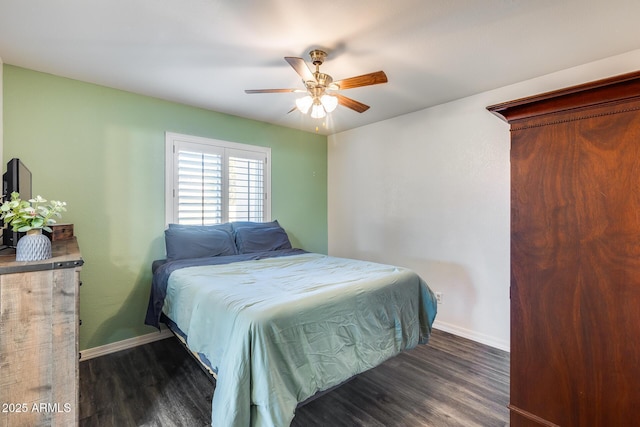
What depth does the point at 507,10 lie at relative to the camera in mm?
1734

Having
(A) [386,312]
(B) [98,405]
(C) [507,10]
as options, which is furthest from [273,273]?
(C) [507,10]

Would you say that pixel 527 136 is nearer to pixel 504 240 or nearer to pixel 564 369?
pixel 564 369

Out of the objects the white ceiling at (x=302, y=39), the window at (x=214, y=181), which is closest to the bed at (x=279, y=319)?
the window at (x=214, y=181)

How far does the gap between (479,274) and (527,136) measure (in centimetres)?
211

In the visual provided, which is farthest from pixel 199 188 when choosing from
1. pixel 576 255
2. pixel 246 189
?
pixel 576 255

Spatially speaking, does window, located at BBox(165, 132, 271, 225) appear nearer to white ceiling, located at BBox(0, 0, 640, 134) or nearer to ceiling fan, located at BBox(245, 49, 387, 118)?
white ceiling, located at BBox(0, 0, 640, 134)

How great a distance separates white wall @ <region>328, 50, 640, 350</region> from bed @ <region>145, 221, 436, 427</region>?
89 cm

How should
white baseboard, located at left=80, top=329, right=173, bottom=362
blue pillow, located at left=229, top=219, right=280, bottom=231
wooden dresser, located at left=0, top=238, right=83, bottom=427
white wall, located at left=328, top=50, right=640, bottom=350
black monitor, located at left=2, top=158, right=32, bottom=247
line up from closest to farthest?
wooden dresser, located at left=0, top=238, right=83, bottom=427 < black monitor, located at left=2, top=158, right=32, bottom=247 < white baseboard, located at left=80, top=329, right=173, bottom=362 < white wall, located at left=328, top=50, right=640, bottom=350 < blue pillow, located at left=229, top=219, right=280, bottom=231

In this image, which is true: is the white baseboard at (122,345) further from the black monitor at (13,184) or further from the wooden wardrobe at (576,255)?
the wooden wardrobe at (576,255)

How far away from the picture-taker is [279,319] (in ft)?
5.07

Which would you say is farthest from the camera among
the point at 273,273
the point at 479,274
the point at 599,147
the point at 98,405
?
the point at 479,274

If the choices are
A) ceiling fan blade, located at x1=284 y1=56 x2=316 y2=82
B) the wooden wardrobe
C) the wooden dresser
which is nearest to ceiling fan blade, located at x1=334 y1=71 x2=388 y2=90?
ceiling fan blade, located at x1=284 y1=56 x2=316 y2=82

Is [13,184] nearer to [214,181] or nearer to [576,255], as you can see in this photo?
[214,181]

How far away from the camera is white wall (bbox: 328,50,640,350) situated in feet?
9.14
